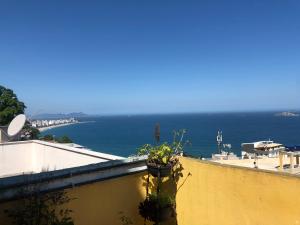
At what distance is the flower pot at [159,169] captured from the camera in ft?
14.8

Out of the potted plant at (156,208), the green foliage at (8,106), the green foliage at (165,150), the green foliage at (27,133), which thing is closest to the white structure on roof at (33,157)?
the green foliage at (165,150)

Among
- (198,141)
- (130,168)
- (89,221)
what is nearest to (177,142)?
(130,168)

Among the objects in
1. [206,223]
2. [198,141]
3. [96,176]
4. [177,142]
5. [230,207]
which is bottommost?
[198,141]

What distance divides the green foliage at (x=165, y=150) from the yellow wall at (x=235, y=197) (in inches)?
8.3

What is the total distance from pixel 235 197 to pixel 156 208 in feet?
3.83

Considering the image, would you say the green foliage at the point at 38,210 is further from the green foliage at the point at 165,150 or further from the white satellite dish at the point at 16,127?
the white satellite dish at the point at 16,127

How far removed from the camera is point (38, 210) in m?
3.28

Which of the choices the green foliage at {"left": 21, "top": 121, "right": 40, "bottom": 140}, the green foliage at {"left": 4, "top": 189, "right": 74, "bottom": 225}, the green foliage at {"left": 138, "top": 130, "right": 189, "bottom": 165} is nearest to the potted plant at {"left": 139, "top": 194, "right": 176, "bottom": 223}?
the green foliage at {"left": 138, "top": 130, "right": 189, "bottom": 165}

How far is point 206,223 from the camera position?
4441 mm

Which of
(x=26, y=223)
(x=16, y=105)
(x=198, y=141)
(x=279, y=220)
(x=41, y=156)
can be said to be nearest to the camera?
(x=26, y=223)

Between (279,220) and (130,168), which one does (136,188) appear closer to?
(130,168)

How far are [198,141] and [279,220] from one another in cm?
8749

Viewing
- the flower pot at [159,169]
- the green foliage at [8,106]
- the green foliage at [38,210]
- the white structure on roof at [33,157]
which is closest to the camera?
Result: the green foliage at [38,210]

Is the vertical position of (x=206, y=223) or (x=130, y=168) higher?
(x=130, y=168)
